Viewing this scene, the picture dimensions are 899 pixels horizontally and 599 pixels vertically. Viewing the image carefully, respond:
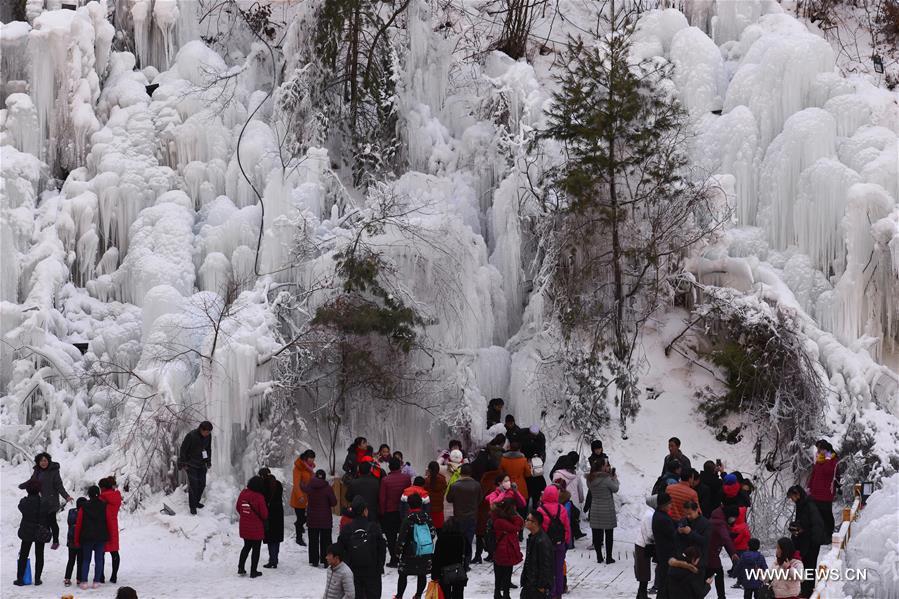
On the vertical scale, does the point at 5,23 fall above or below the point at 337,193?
above

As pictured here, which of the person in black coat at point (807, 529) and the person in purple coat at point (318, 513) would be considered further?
the person in purple coat at point (318, 513)

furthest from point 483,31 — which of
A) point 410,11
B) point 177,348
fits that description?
point 177,348

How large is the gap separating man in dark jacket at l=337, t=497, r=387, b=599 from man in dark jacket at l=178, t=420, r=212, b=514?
5.48 metres

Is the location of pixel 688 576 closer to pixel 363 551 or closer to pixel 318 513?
→ pixel 363 551

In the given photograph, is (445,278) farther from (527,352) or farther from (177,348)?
(177,348)

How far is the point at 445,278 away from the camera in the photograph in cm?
2042

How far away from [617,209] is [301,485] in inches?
293

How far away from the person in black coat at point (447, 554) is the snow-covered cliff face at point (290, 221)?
19.7ft

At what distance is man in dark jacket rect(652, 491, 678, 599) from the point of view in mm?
12781

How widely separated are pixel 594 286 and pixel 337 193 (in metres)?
4.76

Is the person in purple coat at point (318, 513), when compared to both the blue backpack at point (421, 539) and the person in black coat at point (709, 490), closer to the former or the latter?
the blue backpack at point (421, 539)

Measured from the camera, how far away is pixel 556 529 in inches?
554

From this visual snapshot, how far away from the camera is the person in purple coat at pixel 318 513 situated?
16281 mm

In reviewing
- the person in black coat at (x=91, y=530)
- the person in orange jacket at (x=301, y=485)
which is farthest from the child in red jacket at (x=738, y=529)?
the person in black coat at (x=91, y=530)
